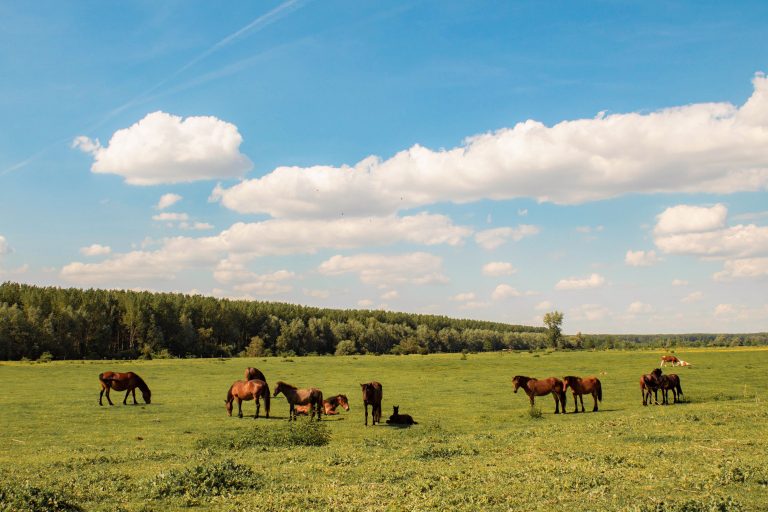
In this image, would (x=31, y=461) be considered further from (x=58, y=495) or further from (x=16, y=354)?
(x=16, y=354)

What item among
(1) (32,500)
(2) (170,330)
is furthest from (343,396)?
(2) (170,330)

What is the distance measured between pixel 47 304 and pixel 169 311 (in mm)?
26193

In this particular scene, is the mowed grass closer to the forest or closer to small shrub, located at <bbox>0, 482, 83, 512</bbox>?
small shrub, located at <bbox>0, 482, 83, 512</bbox>

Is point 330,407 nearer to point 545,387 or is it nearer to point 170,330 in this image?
point 545,387

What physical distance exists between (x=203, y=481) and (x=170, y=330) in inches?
4880

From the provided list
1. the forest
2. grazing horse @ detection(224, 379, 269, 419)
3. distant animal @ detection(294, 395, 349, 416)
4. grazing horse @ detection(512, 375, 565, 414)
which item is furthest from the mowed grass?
the forest

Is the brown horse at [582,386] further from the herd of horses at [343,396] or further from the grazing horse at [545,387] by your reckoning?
the grazing horse at [545,387]

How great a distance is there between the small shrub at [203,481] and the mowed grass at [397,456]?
0.04 metres

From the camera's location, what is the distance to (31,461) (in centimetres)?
1720

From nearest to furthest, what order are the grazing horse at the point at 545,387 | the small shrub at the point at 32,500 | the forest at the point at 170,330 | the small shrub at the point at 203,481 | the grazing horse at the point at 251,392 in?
the small shrub at the point at 32,500 → the small shrub at the point at 203,481 → the grazing horse at the point at 251,392 → the grazing horse at the point at 545,387 → the forest at the point at 170,330

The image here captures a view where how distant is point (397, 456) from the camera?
17359 millimetres

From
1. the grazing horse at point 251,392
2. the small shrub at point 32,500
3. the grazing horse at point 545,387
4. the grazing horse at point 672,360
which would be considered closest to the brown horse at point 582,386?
the grazing horse at point 545,387

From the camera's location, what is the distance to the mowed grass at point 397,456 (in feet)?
39.9

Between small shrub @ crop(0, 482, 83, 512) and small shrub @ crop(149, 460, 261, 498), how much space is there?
6.18 ft
